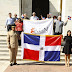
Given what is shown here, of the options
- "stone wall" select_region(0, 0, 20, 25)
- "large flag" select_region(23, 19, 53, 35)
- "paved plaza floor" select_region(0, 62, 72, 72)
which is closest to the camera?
"paved plaza floor" select_region(0, 62, 72, 72)

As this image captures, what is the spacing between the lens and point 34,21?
900 cm

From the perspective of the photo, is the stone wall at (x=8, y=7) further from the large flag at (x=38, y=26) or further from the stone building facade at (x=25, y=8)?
the large flag at (x=38, y=26)

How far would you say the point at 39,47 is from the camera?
7.62 m

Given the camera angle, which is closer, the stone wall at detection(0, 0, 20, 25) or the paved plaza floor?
the paved plaza floor

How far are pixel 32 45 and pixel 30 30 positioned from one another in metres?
1.63

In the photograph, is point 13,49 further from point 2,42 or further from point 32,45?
point 2,42

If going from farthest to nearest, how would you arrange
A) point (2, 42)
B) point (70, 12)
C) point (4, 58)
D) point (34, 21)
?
point (70, 12), point (2, 42), point (34, 21), point (4, 58)

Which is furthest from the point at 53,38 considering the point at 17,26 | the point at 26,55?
the point at 17,26

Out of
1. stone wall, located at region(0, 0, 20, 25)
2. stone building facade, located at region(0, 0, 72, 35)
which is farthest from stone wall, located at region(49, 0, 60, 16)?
stone wall, located at region(0, 0, 20, 25)

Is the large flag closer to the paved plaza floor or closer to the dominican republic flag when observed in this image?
the dominican republic flag

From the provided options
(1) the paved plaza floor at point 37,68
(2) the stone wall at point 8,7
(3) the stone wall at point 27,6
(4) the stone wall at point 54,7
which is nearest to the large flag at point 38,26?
(1) the paved plaza floor at point 37,68

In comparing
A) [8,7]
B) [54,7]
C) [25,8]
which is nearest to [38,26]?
[8,7]

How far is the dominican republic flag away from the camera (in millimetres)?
7551

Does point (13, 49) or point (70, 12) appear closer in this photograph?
point (13, 49)
